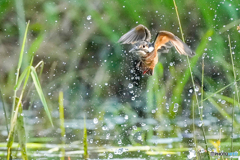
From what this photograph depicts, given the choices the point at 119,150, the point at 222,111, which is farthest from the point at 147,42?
the point at 222,111

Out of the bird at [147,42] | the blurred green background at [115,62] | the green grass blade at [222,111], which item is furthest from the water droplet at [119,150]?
the green grass blade at [222,111]

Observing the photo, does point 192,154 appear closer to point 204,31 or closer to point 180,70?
point 180,70

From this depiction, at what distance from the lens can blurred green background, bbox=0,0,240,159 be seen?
161cm

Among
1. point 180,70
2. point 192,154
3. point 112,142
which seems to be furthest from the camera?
point 180,70

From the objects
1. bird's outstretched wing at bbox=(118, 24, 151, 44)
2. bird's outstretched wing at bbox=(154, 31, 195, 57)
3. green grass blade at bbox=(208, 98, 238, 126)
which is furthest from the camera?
green grass blade at bbox=(208, 98, 238, 126)

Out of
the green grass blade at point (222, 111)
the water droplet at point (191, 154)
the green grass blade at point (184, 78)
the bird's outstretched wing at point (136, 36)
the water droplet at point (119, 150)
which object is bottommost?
the water droplet at point (191, 154)

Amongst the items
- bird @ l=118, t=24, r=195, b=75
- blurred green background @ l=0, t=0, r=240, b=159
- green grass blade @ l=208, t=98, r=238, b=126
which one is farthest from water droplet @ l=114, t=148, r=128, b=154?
green grass blade @ l=208, t=98, r=238, b=126

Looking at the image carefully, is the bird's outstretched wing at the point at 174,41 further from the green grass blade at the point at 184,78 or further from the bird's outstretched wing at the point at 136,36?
the green grass blade at the point at 184,78

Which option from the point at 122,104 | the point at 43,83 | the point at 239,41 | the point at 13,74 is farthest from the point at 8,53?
the point at 239,41

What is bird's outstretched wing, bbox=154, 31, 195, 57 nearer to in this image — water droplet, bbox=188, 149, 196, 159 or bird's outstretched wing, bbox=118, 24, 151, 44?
bird's outstretched wing, bbox=118, 24, 151, 44

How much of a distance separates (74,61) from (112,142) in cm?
53

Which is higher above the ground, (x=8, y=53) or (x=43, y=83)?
(x=8, y=53)

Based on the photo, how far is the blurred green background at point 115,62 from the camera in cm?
161

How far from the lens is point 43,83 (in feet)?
5.43
